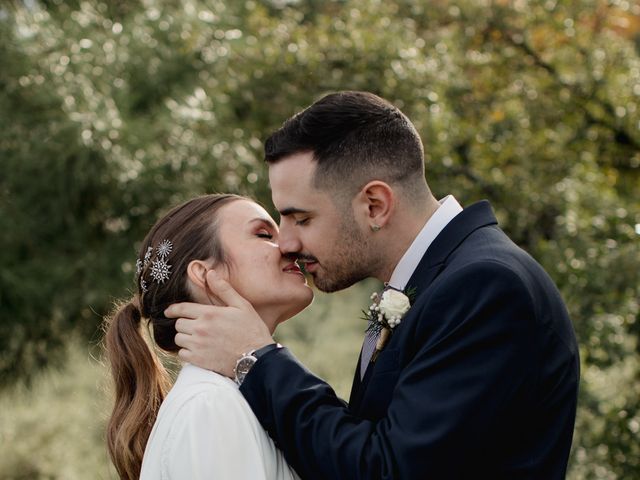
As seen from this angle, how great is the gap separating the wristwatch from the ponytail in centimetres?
61

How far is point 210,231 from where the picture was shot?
309 centimetres

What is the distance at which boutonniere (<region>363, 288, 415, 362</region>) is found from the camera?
105 inches

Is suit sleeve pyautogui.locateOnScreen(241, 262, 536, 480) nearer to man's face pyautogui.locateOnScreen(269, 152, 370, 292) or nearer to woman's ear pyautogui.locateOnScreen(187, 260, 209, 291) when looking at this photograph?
man's face pyautogui.locateOnScreen(269, 152, 370, 292)

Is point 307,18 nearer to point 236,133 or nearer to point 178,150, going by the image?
point 236,133

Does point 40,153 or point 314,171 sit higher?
point 314,171

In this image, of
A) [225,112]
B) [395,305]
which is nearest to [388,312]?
[395,305]

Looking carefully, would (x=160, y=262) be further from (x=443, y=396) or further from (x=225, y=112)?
(x=225, y=112)

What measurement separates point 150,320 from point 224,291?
1.46 ft

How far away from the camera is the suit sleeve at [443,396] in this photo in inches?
90.7

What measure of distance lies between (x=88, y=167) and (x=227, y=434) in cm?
439

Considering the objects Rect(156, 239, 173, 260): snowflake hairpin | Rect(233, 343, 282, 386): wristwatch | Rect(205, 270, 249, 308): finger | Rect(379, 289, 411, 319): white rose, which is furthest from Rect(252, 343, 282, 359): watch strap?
Rect(156, 239, 173, 260): snowflake hairpin

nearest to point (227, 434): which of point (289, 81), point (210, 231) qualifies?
point (210, 231)

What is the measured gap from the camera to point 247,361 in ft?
8.89

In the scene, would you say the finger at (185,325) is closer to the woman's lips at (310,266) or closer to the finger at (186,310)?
the finger at (186,310)
